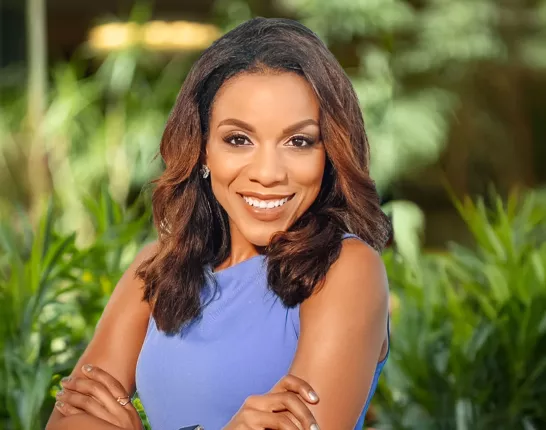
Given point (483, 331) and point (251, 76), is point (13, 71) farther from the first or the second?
point (251, 76)

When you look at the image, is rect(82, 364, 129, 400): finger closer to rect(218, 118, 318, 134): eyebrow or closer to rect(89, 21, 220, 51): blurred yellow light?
rect(218, 118, 318, 134): eyebrow

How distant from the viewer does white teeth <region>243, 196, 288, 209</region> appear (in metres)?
1.86

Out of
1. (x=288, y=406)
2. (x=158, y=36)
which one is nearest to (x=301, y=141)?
(x=288, y=406)

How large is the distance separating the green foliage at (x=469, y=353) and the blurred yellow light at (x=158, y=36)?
375 centimetres

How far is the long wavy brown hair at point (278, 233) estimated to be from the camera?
1836 millimetres

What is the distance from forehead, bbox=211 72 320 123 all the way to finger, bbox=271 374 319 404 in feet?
1.39

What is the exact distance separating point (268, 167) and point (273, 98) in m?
0.11

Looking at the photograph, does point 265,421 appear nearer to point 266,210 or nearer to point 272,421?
point 272,421

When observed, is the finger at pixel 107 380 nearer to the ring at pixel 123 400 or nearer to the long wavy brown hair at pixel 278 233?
the ring at pixel 123 400

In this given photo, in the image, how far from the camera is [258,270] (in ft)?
6.21

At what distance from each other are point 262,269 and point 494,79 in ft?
26.1

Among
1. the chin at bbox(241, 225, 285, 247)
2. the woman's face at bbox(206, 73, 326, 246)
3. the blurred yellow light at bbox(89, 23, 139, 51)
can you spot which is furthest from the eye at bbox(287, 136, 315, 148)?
the blurred yellow light at bbox(89, 23, 139, 51)

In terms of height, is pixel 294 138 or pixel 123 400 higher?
pixel 294 138

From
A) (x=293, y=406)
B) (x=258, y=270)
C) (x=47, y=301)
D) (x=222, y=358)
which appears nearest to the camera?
(x=293, y=406)
